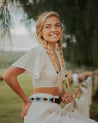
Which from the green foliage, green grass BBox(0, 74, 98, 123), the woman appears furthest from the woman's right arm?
the green foliage

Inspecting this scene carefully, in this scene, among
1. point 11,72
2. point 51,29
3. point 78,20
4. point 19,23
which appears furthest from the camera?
point 78,20

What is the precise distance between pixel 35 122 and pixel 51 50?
1.07ft

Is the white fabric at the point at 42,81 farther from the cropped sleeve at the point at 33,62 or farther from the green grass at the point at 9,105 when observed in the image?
the green grass at the point at 9,105

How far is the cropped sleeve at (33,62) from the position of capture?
96cm

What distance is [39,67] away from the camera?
0.98m

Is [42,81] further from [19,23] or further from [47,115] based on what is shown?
[19,23]

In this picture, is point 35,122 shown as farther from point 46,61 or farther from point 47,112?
point 46,61

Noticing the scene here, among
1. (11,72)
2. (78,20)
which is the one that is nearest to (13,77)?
(11,72)

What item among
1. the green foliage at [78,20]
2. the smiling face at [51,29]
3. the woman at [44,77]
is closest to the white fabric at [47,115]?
the woman at [44,77]

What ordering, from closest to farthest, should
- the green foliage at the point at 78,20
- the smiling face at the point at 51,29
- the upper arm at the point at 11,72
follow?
the upper arm at the point at 11,72 → the smiling face at the point at 51,29 → the green foliage at the point at 78,20

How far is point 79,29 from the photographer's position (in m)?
2.55

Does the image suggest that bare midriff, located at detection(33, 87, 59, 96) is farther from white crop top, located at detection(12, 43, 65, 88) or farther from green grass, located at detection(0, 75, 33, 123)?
green grass, located at detection(0, 75, 33, 123)

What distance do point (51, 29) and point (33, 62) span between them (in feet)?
0.58

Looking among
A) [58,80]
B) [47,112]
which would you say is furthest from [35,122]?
[58,80]
